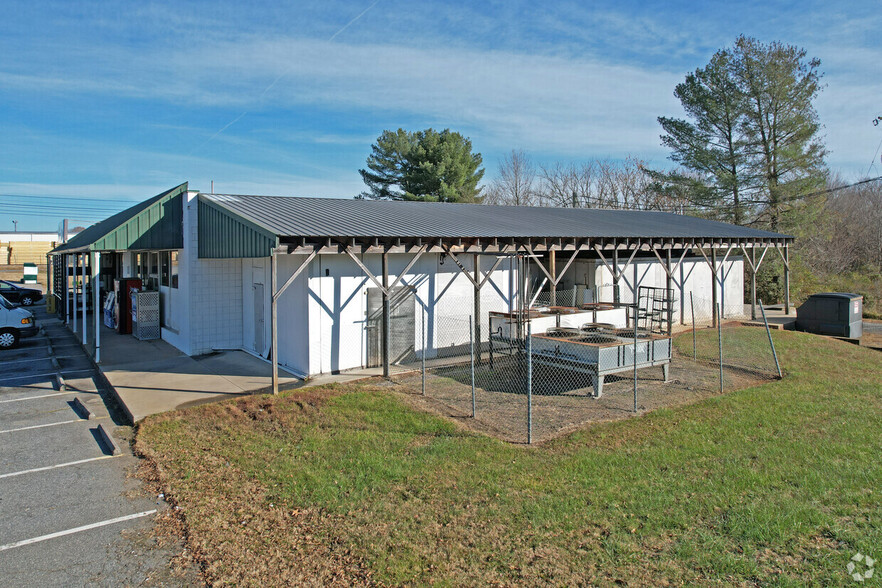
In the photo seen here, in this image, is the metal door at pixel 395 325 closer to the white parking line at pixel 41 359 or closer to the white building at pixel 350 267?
the white building at pixel 350 267

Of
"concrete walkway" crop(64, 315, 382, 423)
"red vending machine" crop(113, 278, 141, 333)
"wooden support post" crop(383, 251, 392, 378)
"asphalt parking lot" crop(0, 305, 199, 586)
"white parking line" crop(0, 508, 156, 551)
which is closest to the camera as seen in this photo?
"asphalt parking lot" crop(0, 305, 199, 586)

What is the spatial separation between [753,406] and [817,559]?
518 cm

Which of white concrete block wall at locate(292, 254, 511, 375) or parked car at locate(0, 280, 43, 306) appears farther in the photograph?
parked car at locate(0, 280, 43, 306)

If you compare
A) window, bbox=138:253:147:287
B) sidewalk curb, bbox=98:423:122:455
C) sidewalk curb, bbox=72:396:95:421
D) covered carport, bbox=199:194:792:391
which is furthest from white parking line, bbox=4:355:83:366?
sidewalk curb, bbox=98:423:122:455

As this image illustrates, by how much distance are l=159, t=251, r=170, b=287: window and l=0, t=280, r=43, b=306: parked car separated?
16.9m

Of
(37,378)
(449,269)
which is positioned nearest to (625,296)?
(449,269)

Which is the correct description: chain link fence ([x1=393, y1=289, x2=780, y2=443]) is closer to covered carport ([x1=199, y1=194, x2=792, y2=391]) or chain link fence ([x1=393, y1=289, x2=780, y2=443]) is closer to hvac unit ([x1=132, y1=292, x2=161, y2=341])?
covered carport ([x1=199, y1=194, x2=792, y2=391])

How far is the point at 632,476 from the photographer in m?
6.46

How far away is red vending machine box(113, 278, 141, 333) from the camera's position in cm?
1842

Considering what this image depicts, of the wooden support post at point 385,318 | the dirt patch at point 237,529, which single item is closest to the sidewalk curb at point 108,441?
the dirt patch at point 237,529

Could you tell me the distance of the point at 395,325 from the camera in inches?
510

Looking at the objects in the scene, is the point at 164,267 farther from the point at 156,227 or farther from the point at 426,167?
the point at 426,167

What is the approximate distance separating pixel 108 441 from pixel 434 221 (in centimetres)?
871

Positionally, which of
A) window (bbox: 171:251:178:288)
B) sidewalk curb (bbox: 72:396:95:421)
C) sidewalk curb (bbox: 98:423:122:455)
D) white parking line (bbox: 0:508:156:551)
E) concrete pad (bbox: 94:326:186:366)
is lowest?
white parking line (bbox: 0:508:156:551)
